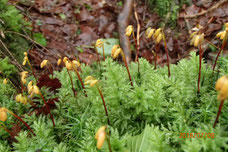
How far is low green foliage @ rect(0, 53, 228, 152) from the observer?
1223mm

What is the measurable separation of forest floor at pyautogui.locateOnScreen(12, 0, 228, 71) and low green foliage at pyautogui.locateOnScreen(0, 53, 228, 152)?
2.14 metres

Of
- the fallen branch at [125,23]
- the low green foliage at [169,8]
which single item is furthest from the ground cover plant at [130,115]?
the low green foliage at [169,8]

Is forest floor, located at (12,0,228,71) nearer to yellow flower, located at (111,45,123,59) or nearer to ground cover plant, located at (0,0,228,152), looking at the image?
ground cover plant, located at (0,0,228,152)

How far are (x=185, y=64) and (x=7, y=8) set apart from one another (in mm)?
2646

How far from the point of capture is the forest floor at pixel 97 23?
3977mm

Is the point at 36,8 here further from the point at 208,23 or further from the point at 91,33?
the point at 208,23

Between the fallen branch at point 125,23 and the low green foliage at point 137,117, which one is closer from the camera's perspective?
the low green foliage at point 137,117

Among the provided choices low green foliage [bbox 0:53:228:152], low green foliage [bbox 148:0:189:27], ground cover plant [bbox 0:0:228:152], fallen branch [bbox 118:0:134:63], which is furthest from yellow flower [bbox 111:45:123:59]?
low green foliage [bbox 148:0:189:27]

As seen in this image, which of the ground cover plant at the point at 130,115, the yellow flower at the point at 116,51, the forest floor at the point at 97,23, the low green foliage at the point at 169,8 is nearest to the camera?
the ground cover plant at the point at 130,115

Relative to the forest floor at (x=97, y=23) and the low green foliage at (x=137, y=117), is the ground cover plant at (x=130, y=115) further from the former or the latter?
the forest floor at (x=97, y=23)

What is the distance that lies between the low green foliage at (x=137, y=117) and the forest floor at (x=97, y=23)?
2.14 metres

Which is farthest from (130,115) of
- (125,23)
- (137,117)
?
(125,23)

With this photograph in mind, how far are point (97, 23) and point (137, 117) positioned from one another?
3.59 metres

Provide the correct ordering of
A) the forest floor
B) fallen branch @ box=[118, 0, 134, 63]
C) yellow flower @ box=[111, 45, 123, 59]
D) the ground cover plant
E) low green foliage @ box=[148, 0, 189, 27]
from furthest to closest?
low green foliage @ box=[148, 0, 189, 27], the forest floor, fallen branch @ box=[118, 0, 134, 63], yellow flower @ box=[111, 45, 123, 59], the ground cover plant
